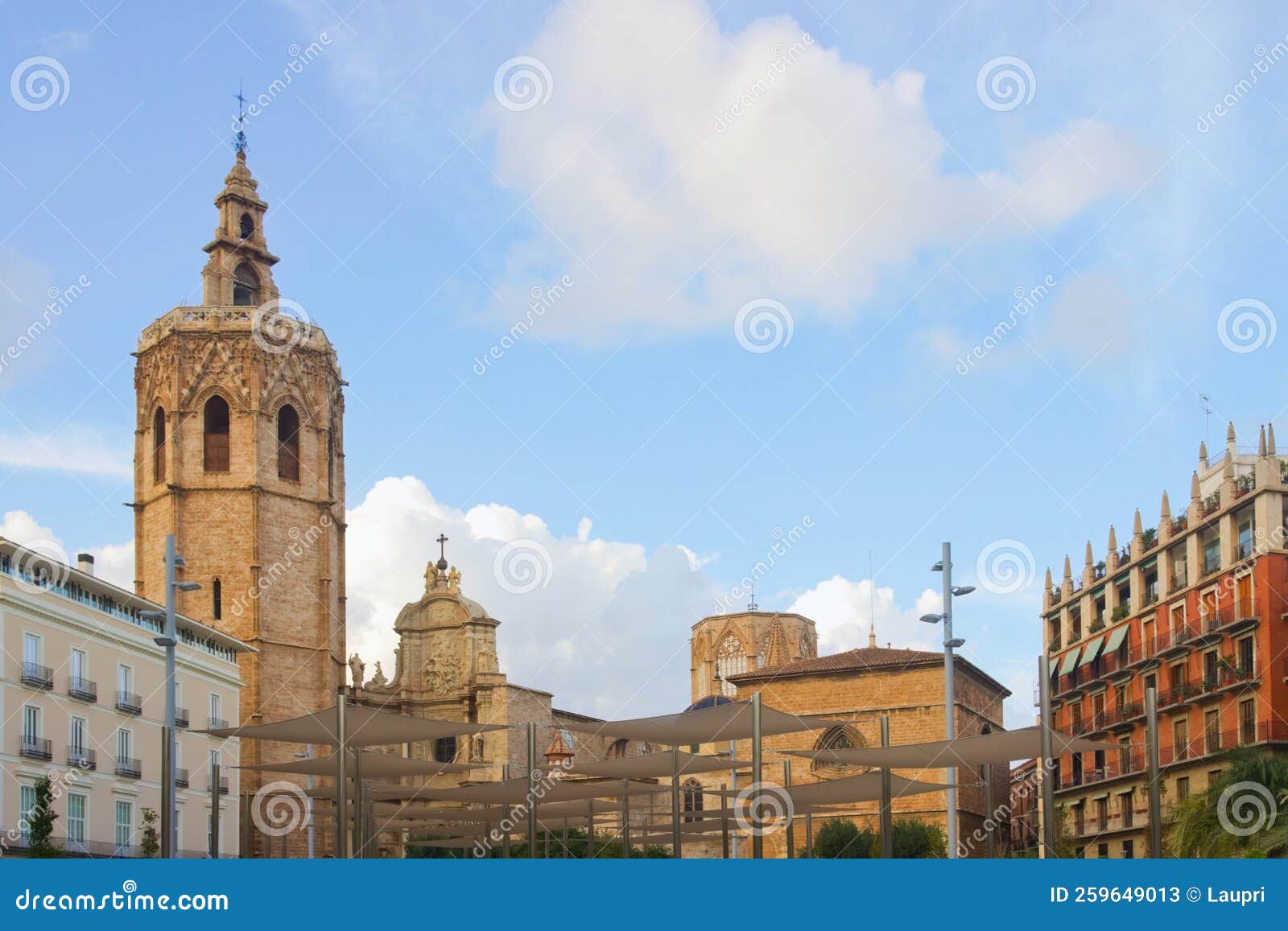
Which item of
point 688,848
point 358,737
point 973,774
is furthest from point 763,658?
point 358,737

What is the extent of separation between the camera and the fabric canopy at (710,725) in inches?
837

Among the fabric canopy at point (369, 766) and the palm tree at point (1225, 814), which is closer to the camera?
the fabric canopy at point (369, 766)

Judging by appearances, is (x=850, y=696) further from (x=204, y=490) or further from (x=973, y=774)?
(x=204, y=490)

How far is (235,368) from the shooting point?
209ft

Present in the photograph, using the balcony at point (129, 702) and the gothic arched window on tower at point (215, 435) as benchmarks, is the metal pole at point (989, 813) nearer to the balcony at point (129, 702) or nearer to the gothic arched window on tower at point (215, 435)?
the balcony at point (129, 702)

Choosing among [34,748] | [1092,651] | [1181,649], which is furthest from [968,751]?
[1092,651]

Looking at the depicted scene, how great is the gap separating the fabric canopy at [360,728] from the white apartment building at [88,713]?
1723cm

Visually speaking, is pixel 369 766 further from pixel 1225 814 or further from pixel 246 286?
pixel 246 286

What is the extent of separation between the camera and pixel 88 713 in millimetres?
42469

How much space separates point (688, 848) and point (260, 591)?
2324 centimetres

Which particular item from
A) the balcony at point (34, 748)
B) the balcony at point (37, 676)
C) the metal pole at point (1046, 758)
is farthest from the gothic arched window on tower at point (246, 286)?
the metal pole at point (1046, 758)

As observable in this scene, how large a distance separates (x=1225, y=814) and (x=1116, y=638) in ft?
64.8
